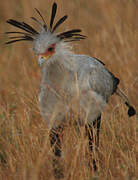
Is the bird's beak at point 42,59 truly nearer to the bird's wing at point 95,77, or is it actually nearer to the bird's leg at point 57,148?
the bird's wing at point 95,77

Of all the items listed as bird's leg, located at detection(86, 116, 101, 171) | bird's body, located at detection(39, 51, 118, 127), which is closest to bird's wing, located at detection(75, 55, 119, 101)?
bird's body, located at detection(39, 51, 118, 127)

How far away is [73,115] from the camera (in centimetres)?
326

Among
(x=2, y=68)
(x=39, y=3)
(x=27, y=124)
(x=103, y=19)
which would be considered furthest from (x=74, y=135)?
(x=39, y=3)

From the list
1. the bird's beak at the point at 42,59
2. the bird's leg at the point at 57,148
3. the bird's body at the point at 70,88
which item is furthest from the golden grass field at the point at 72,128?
the bird's beak at the point at 42,59

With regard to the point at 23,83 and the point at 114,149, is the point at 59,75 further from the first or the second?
the point at 23,83

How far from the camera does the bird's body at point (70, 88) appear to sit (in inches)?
128

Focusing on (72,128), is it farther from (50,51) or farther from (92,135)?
(50,51)

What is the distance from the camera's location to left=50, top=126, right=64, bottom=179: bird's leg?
3.18 m

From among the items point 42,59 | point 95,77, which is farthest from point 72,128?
point 42,59

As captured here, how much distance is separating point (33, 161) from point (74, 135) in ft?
1.25

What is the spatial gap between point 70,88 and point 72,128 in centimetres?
31

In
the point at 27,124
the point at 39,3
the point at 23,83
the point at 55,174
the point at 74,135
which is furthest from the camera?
the point at 39,3

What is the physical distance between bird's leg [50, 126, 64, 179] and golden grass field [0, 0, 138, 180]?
0.06m

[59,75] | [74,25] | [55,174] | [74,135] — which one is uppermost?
[74,25]
